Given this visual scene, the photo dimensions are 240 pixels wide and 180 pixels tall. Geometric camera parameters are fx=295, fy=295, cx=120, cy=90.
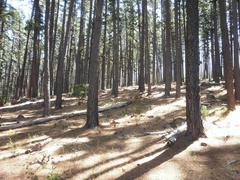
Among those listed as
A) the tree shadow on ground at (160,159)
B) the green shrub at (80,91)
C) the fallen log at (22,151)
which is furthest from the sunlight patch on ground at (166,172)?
the green shrub at (80,91)

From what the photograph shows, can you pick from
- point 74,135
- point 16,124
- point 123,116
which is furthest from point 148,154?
point 16,124

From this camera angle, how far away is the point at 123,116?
14.4m

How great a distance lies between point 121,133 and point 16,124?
5544 mm

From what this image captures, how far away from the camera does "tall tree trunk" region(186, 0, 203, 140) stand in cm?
877

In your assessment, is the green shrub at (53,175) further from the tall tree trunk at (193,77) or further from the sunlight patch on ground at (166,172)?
the tall tree trunk at (193,77)

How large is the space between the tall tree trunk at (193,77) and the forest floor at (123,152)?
0.45 metres

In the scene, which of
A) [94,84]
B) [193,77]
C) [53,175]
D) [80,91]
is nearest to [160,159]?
[193,77]

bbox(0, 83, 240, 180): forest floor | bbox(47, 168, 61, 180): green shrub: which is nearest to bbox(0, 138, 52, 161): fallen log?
bbox(0, 83, 240, 180): forest floor

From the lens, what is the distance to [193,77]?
28.9ft

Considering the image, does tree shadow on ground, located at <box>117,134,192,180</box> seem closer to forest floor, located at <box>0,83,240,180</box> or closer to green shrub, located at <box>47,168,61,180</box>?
forest floor, located at <box>0,83,240,180</box>

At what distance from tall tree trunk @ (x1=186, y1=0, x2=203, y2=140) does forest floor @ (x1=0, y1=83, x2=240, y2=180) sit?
0.45 metres

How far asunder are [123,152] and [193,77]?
3076 millimetres

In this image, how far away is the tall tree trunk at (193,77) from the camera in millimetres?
8773

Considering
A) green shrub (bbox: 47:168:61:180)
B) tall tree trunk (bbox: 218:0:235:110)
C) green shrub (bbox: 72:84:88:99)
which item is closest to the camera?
green shrub (bbox: 47:168:61:180)
